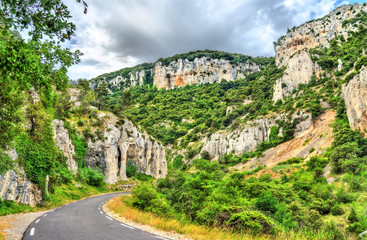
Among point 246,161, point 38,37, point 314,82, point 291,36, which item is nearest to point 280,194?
point 38,37

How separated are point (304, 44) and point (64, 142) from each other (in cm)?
12877

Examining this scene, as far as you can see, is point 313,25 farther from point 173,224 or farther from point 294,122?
A: point 173,224

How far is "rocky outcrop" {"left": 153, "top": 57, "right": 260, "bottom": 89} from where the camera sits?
15662 cm

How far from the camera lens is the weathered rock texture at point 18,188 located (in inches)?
612

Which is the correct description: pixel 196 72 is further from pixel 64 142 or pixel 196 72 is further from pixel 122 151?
pixel 64 142

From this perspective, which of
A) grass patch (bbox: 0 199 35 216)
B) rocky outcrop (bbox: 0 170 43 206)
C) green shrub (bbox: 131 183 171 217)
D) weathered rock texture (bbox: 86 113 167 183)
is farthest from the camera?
weathered rock texture (bbox: 86 113 167 183)

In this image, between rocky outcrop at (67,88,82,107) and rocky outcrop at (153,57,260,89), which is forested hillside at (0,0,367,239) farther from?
rocky outcrop at (153,57,260,89)

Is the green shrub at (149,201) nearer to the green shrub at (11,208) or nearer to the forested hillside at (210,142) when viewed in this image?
the forested hillside at (210,142)

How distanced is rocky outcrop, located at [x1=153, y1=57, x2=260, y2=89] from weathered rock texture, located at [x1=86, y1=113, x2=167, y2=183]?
106 meters

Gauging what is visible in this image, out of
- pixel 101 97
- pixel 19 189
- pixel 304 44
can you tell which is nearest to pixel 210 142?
pixel 101 97

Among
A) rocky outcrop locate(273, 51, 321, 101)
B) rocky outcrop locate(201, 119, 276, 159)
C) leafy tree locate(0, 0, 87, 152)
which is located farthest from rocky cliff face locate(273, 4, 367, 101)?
leafy tree locate(0, 0, 87, 152)

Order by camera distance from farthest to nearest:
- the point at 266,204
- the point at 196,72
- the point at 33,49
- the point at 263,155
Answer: the point at 196,72 → the point at 263,155 → the point at 266,204 → the point at 33,49

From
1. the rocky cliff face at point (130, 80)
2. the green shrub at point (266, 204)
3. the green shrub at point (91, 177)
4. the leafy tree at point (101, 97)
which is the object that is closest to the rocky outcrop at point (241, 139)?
the leafy tree at point (101, 97)

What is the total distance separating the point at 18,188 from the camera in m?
17.0
